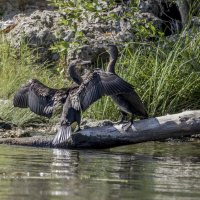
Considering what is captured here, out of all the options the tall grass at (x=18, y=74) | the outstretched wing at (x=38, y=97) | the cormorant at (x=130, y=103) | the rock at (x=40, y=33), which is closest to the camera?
the cormorant at (x=130, y=103)

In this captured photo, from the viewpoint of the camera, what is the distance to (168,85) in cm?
1190

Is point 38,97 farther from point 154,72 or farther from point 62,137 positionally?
point 154,72

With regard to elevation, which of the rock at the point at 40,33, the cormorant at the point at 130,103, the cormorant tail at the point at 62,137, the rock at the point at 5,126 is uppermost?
the rock at the point at 40,33

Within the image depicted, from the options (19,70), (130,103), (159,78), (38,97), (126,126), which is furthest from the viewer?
(19,70)

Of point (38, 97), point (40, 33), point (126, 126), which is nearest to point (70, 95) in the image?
point (38, 97)

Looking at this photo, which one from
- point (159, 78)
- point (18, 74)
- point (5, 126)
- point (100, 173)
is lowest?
point (5, 126)

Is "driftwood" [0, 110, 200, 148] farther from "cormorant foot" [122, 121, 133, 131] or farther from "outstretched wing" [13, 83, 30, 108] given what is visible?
"outstretched wing" [13, 83, 30, 108]

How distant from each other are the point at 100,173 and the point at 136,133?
2310mm

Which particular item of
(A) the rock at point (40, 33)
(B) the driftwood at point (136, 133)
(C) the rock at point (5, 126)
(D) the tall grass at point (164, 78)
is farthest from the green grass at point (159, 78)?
(A) the rock at point (40, 33)

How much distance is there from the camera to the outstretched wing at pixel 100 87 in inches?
395

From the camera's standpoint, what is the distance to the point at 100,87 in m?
10.1

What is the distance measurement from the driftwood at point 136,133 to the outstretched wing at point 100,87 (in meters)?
0.42

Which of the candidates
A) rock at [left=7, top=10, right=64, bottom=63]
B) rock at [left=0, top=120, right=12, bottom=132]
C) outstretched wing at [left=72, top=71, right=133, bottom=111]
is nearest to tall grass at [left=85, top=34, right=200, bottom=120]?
rock at [left=0, top=120, right=12, bottom=132]

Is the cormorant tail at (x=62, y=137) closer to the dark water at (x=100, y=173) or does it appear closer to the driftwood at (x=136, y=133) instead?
Result: the driftwood at (x=136, y=133)
